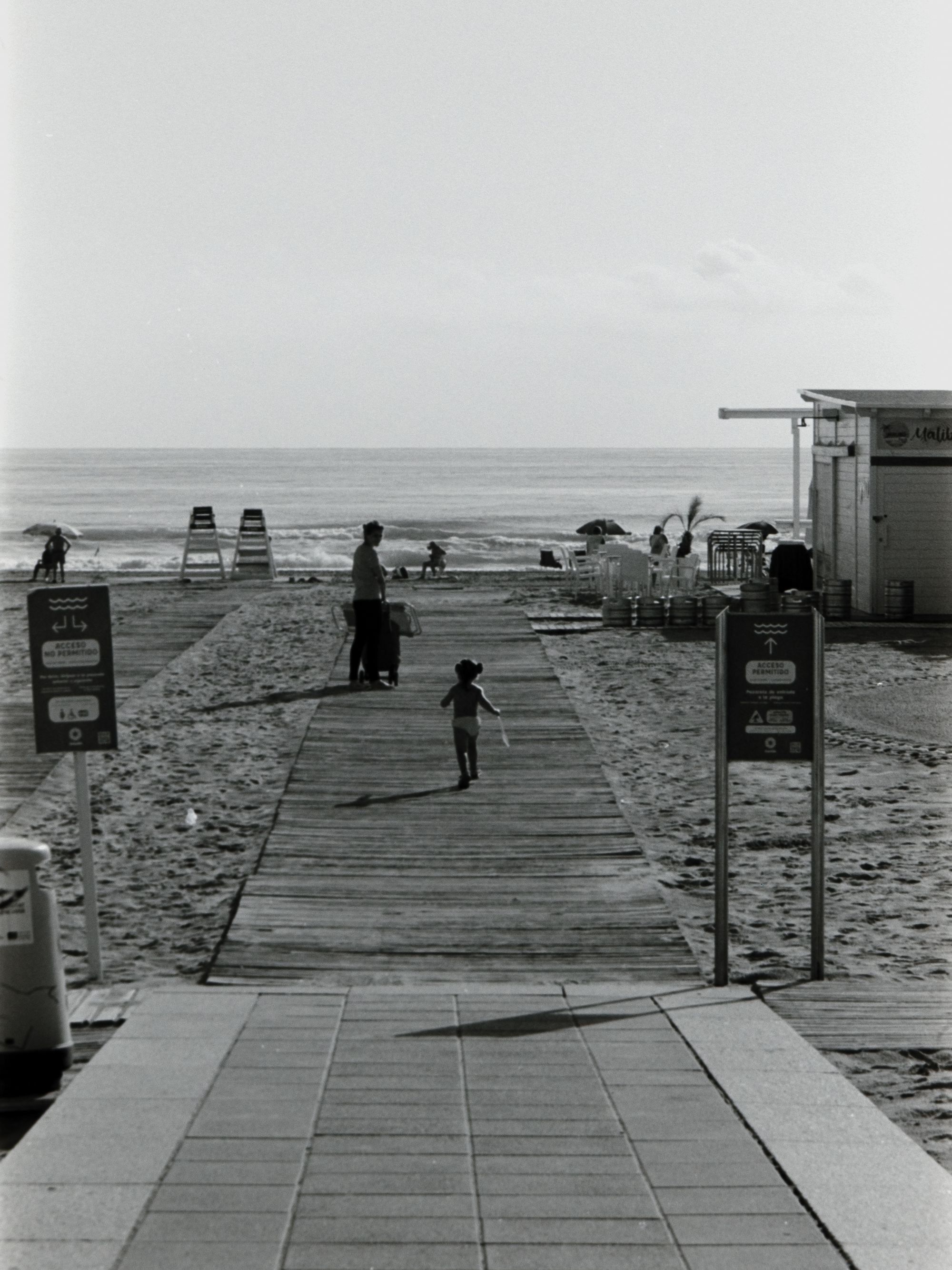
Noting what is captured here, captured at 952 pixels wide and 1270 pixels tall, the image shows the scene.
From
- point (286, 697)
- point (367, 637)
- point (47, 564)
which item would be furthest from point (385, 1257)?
point (47, 564)

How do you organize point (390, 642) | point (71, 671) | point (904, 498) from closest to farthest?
point (71, 671) → point (390, 642) → point (904, 498)

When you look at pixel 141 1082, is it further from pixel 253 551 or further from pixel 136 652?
pixel 253 551

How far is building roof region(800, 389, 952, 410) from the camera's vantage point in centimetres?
2217

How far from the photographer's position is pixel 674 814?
10.1 metres

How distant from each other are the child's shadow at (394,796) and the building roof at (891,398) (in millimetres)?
13623

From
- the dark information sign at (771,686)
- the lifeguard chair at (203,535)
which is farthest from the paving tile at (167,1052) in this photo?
the lifeguard chair at (203,535)

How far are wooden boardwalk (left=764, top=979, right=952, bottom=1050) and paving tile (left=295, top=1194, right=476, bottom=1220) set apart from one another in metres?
1.97

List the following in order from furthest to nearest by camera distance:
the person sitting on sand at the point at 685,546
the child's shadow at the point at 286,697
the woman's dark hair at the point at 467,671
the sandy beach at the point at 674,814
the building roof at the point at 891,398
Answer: the person sitting on sand at the point at 685,546, the building roof at the point at 891,398, the child's shadow at the point at 286,697, the woman's dark hair at the point at 467,671, the sandy beach at the point at 674,814

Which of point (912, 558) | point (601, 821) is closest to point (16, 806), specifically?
point (601, 821)

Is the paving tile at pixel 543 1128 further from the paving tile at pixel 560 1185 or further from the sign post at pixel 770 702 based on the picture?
the sign post at pixel 770 702

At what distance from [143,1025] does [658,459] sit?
150 m

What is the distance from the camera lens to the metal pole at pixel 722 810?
643 cm

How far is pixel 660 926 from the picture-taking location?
7.27 meters

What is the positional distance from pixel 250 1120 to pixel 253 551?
3219 cm
